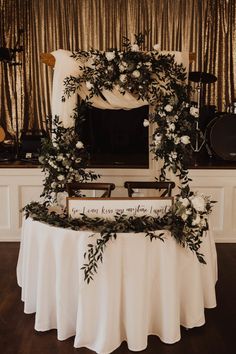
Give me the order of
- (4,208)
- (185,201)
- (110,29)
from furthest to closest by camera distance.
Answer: (110,29)
(4,208)
(185,201)

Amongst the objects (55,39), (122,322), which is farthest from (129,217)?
(55,39)

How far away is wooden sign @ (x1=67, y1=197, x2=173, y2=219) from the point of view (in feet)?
9.16

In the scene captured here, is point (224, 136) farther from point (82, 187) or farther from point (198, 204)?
point (198, 204)

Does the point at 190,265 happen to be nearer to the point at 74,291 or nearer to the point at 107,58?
the point at 74,291

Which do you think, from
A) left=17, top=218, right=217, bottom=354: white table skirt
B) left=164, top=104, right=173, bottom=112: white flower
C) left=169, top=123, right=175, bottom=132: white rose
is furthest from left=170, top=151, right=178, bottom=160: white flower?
left=17, top=218, right=217, bottom=354: white table skirt

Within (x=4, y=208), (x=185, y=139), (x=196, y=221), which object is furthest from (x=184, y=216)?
(x=4, y=208)

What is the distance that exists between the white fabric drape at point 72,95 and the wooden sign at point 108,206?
3.64ft

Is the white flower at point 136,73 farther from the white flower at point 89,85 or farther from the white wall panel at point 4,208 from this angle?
the white wall panel at point 4,208

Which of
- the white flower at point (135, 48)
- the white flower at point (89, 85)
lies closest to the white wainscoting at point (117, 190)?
the white flower at point (89, 85)

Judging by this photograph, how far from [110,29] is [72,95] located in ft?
9.26

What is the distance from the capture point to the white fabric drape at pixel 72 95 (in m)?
3.48

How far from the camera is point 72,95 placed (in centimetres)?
358

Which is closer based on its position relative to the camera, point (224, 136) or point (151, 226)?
point (151, 226)

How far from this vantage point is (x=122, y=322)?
2.65m
